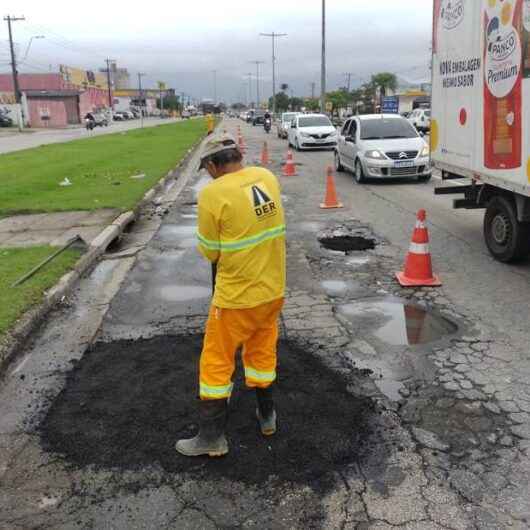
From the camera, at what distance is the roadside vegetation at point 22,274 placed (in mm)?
5605

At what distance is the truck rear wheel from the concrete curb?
17.0 feet

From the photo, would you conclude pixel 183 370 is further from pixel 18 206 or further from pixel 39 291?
pixel 18 206

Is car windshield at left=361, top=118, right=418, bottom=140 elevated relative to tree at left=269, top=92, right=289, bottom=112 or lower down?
lower down

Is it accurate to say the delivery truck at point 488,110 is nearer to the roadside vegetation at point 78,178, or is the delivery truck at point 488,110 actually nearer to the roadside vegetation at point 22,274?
the roadside vegetation at point 22,274

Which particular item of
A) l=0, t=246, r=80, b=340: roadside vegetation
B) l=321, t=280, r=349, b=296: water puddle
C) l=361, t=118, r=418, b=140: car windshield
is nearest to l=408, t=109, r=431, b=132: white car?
l=361, t=118, r=418, b=140: car windshield

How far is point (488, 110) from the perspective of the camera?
22.9 ft

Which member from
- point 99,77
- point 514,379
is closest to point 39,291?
point 514,379

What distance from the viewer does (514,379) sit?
4289mm

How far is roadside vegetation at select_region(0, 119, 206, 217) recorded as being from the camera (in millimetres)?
12188

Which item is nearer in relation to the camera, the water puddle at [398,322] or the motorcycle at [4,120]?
the water puddle at [398,322]

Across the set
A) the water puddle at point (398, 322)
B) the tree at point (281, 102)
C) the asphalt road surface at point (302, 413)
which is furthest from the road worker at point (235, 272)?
the tree at point (281, 102)

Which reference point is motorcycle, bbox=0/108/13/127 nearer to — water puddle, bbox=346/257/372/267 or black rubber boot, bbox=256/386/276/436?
water puddle, bbox=346/257/372/267

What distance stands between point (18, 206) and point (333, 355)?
923cm

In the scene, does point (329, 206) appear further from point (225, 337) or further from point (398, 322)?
point (225, 337)
